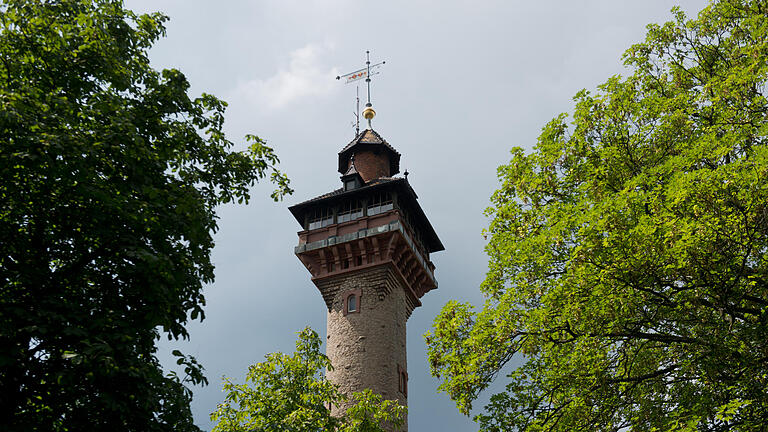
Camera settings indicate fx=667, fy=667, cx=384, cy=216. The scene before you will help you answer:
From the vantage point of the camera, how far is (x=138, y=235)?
988 centimetres

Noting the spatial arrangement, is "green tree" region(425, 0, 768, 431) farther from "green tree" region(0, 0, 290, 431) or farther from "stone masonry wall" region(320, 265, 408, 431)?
"stone masonry wall" region(320, 265, 408, 431)

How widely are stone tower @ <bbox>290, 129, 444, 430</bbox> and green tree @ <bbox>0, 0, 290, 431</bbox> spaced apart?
1878 cm

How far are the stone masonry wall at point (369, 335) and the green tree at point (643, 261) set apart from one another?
14.9 metres

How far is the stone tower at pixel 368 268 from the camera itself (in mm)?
29078

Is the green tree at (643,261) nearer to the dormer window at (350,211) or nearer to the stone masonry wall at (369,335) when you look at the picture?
the stone masonry wall at (369,335)

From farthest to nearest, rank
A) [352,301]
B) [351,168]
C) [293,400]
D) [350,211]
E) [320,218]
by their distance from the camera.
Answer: [351,168]
[320,218]
[350,211]
[352,301]
[293,400]

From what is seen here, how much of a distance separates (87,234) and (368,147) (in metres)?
30.3

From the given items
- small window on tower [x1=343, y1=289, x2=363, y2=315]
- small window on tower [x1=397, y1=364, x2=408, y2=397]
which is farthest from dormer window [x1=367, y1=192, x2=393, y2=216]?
small window on tower [x1=397, y1=364, x2=408, y2=397]

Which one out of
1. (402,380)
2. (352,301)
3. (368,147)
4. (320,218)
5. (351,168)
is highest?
(368,147)

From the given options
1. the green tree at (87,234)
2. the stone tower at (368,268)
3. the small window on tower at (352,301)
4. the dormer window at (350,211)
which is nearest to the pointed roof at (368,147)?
the stone tower at (368,268)

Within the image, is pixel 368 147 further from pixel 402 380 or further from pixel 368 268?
→ pixel 402 380

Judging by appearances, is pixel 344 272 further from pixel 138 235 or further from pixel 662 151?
pixel 138 235

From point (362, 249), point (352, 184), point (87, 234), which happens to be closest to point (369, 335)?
point (362, 249)

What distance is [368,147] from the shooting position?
3938 cm
